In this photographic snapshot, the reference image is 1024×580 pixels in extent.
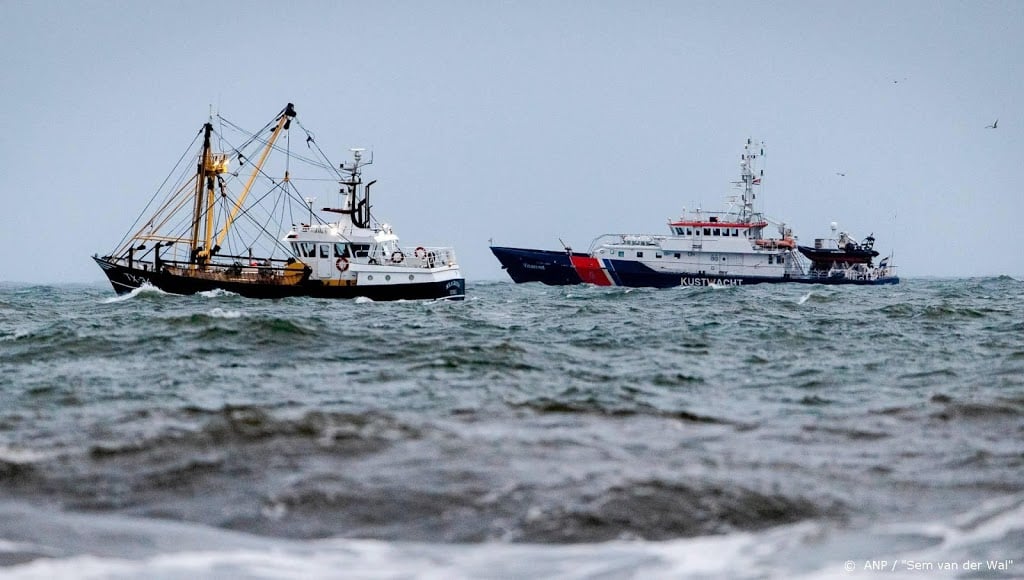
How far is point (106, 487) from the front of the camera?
11.6m

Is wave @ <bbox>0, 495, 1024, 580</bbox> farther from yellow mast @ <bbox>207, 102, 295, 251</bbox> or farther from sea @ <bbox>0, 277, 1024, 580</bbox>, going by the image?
yellow mast @ <bbox>207, 102, 295, 251</bbox>

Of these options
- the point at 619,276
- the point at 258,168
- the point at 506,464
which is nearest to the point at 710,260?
the point at 619,276

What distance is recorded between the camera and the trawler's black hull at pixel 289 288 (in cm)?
5409

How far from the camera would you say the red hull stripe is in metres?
89.1

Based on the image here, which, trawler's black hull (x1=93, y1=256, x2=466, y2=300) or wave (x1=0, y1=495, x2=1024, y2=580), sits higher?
trawler's black hull (x1=93, y1=256, x2=466, y2=300)

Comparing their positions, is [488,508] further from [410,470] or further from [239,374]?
[239,374]

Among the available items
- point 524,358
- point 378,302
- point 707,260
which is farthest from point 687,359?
point 707,260

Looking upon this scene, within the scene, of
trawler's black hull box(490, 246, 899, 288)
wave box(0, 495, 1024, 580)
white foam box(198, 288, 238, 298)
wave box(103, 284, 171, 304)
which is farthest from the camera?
trawler's black hull box(490, 246, 899, 288)

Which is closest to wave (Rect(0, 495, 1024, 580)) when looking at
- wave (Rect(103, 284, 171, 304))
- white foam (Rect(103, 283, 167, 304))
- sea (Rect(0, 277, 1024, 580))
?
sea (Rect(0, 277, 1024, 580))

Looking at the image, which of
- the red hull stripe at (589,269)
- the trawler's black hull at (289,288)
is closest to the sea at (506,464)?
the trawler's black hull at (289,288)

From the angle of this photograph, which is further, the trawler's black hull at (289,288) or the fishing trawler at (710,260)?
the fishing trawler at (710,260)

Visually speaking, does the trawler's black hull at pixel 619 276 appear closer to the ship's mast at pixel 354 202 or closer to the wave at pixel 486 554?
the ship's mast at pixel 354 202

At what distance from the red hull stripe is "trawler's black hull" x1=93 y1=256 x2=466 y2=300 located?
33266mm

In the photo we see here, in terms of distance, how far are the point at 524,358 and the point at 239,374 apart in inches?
242
